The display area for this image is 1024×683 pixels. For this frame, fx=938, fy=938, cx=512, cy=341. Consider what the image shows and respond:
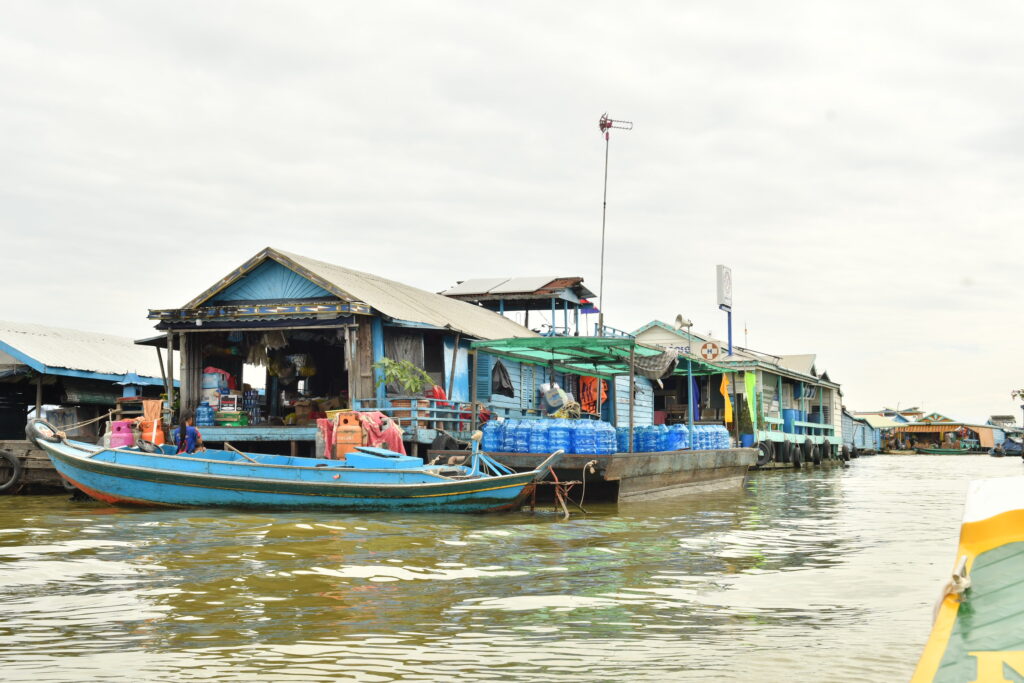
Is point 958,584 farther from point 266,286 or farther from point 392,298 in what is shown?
point 392,298

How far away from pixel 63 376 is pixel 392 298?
8.96 meters

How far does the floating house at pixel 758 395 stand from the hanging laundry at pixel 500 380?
19.3 ft

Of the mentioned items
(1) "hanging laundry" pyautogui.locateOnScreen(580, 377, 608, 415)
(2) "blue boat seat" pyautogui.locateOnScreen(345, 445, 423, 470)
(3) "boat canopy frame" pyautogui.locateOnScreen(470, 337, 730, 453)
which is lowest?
(2) "blue boat seat" pyautogui.locateOnScreen(345, 445, 423, 470)

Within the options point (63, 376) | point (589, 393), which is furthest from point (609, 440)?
point (63, 376)

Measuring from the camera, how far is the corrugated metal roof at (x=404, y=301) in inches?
803

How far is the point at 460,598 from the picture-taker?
7.68 m

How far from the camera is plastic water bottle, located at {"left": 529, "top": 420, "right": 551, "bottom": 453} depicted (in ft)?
54.2

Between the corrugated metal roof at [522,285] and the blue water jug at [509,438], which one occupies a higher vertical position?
the corrugated metal roof at [522,285]

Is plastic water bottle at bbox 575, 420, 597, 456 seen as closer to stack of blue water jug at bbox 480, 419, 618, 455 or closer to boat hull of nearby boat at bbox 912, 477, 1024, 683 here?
stack of blue water jug at bbox 480, 419, 618, 455

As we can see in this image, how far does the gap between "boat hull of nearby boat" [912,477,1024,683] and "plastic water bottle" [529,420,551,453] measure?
12.4 m

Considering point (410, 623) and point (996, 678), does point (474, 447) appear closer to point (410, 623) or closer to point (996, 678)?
point (410, 623)

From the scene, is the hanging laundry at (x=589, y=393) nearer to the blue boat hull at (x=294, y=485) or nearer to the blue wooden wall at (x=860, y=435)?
the blue boat hull at (x=294, y=485)

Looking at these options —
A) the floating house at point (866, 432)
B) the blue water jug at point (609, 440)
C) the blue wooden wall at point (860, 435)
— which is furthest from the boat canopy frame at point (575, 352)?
the floating house at point (866, 432)

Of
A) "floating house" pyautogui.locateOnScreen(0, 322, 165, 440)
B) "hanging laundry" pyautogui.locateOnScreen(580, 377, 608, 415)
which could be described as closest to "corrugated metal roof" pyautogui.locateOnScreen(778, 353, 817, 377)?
"hanging laundry" pyautogui.locateOnScreen(580, 377, 608, 415)
